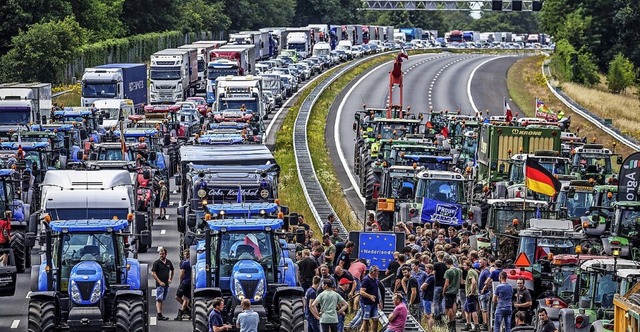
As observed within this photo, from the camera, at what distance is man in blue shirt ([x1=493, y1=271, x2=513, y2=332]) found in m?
26.8

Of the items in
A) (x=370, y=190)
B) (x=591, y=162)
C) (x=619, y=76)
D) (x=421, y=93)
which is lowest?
(x=421, y=93)

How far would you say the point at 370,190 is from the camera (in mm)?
45281

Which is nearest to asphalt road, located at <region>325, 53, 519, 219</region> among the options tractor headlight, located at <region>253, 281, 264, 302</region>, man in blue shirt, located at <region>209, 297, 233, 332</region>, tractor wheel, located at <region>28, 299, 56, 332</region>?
tractor headlight, located at <region>253, 281, 264, 302</region>

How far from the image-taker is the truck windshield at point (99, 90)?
2992 inches

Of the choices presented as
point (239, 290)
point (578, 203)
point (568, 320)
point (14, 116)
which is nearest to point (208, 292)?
point (239, 290)

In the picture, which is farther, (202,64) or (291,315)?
(202,64)

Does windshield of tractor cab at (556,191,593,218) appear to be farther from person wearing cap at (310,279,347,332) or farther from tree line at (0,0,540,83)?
tree line at (0,0,540,83)

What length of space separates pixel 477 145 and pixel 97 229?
85.8ft

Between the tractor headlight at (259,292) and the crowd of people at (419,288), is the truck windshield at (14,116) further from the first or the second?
the tractor headlight at (259,292)

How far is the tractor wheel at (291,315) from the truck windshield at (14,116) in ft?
119

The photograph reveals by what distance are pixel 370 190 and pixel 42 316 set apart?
21.4m

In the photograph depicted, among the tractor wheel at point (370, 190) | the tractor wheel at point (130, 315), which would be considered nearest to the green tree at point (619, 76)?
the tractor wheel at point (370, 190)

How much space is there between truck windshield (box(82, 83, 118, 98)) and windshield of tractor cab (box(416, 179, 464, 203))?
39671 mm

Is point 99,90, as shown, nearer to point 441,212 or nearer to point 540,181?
point 441,212
